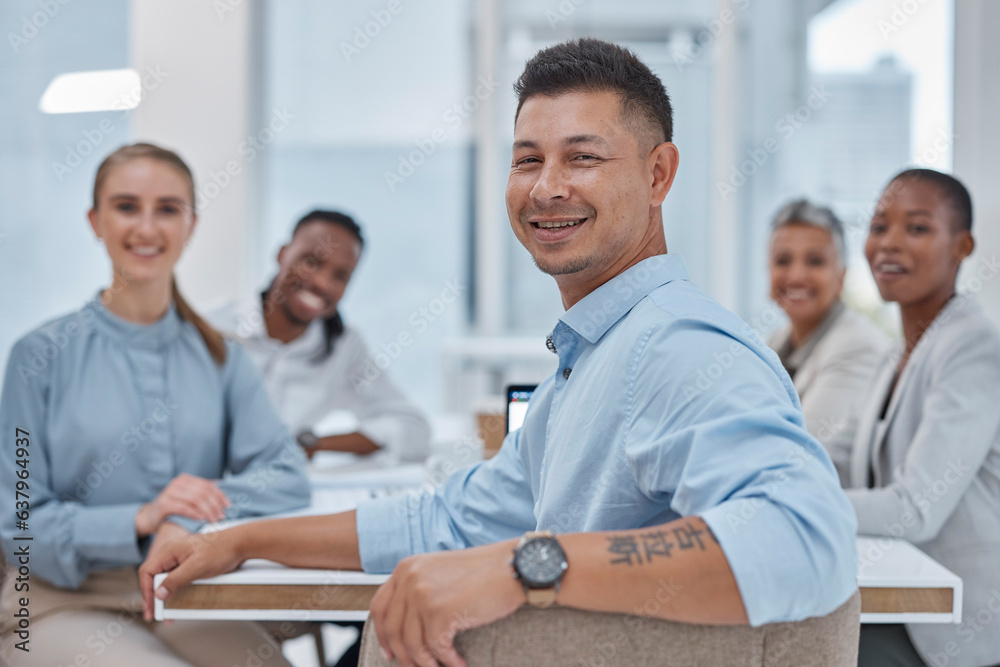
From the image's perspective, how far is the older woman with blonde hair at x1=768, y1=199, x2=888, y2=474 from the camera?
2.13m

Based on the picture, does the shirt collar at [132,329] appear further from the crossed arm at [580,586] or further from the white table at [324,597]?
the crossed arm at [580,586]

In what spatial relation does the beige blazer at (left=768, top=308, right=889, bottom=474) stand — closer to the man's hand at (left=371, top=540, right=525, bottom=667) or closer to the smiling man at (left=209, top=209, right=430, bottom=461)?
the smiling man at (left=209, top=209, right=430, bottom=461)

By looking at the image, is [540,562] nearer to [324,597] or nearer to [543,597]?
[543,597]

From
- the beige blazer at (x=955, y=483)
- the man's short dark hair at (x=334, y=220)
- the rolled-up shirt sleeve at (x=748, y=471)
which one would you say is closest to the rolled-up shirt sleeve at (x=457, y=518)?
the rolled-up shirt sleeve at (x=748, y=471)

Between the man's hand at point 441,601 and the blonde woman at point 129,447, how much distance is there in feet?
2.67

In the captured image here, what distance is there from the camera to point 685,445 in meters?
0.84

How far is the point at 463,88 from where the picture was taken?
445 centimetres

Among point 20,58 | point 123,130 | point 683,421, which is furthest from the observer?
point 123,130

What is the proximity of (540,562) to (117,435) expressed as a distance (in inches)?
48.6

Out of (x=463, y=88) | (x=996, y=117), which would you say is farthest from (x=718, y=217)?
(x=996, y=117)

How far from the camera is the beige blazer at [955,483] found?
153 cm

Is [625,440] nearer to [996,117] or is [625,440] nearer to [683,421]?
[683,421]

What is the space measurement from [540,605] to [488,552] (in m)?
0.09

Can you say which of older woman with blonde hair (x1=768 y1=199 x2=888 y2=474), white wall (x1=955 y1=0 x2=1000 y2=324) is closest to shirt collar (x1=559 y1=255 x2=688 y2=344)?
older woman with blonde hair (x1=768 y1=199 x2=888 y2=474)
